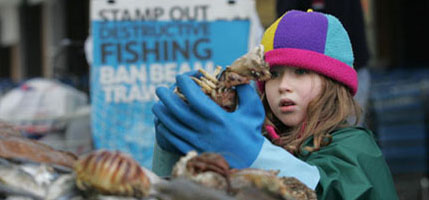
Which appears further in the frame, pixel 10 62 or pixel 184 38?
pixel 10 62

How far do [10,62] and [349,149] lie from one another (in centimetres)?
2003

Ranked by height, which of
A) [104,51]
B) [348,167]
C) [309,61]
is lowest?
[104,51]

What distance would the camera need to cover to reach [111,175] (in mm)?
1042

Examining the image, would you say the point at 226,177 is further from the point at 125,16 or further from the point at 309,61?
the point at 125,16

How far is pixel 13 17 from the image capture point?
17.4 meters

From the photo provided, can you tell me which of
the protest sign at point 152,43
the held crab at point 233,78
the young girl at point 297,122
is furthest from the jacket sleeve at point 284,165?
the protest sign at point 152,43

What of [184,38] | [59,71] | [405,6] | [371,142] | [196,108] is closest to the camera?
[196,108]

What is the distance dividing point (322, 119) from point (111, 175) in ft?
3.36

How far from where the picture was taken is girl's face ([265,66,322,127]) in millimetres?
1922

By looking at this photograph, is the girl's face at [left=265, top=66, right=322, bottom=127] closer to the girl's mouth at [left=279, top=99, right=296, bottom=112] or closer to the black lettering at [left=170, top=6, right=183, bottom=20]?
the girl's mouth at [left=279, top=99, right=296, bottom=112]

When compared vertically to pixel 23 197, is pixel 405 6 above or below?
below

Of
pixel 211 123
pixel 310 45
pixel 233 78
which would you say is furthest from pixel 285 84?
pixel 211 123

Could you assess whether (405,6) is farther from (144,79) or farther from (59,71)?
(144,79)

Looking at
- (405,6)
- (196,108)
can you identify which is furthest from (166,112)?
(405,6)
